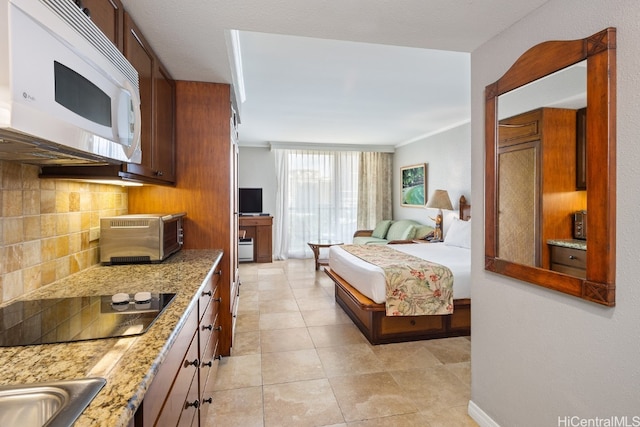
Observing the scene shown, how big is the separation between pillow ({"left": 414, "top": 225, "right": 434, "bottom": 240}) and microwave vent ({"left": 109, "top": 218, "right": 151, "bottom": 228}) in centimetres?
453

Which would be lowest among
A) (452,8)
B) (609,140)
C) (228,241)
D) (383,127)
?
(228,241)

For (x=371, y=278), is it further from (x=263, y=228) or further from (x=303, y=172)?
(x=303, y=172)

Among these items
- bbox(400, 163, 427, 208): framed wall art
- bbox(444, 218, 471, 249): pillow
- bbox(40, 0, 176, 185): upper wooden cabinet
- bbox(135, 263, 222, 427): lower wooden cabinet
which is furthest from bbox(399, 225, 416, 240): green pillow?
bbox(135, 263, 222, 427): lower wooden cabinet

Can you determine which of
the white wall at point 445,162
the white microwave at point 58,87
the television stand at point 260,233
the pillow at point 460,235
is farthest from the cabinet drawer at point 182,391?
the television stand at point 260,233

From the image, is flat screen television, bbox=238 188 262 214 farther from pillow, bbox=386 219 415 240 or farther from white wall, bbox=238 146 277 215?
pillow, bbox=386 219 415 240

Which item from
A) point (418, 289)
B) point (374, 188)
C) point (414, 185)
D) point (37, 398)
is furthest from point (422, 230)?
point (37, 398)

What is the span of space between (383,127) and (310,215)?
8.53ft

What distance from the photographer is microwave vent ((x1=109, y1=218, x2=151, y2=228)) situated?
1.99 meters

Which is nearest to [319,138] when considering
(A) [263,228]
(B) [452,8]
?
(A) [263,228]

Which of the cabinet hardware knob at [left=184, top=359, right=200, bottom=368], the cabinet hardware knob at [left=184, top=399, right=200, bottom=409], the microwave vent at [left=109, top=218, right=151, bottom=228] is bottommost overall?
the cabinet hardware knob at [left=184, top=399, right=200, bottom=409]

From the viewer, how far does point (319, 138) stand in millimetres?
6496

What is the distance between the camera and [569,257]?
1.39 meters

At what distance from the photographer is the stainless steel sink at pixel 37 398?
70 cm

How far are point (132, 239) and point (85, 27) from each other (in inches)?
51.3
